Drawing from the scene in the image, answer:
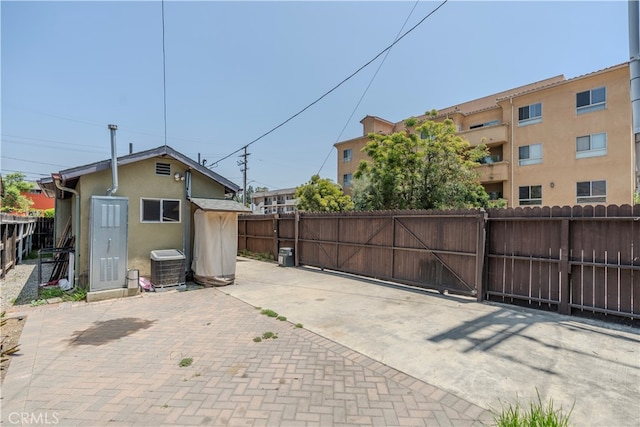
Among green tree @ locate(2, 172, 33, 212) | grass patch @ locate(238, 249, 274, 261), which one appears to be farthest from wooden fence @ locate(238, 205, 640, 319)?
green tree @ locate(2, 172, 33, 212)

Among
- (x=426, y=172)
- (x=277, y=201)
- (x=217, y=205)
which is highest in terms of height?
(x=277, y=201)

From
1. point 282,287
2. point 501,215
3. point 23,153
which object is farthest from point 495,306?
point 23,153

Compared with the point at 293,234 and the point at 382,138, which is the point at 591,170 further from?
the point at 293,234

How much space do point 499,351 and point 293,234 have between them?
890 centimetres

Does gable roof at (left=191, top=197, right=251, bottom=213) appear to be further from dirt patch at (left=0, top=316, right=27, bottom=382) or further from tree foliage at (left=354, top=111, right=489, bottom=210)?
tree foliage at (left=354, top=111, right=489, bottom=210)

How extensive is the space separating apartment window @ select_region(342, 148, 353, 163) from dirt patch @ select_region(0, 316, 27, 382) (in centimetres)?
2593

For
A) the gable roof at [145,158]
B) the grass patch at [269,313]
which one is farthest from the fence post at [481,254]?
the gable roof at [145,158]

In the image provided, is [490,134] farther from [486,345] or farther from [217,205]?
[486,345]

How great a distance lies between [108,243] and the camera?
6.85 meters

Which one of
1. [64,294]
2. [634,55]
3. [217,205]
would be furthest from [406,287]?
[64,294]

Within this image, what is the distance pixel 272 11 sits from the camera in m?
8.62

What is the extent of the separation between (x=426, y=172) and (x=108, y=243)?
12.2 metres

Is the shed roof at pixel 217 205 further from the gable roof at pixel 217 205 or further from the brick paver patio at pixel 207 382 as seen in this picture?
the brick paver patio at pixel 207 382

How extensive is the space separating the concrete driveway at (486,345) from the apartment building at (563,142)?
15501mm
